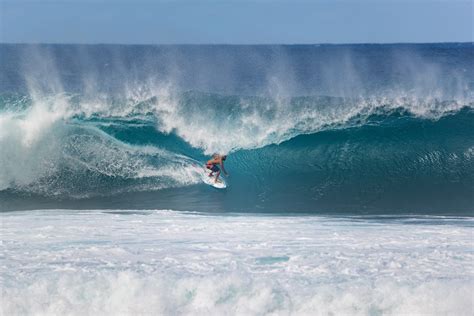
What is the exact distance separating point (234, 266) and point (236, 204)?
11.0 ft

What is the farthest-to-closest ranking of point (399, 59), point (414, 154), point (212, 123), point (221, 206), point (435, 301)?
point (399, 59) < point (212, 123) < point (414, 154) < point (221, 206) < point (435, 301)

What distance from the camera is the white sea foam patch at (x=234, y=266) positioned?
6355 mm

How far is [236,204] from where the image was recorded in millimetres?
10492

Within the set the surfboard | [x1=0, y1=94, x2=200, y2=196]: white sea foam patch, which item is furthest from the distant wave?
the surfboard

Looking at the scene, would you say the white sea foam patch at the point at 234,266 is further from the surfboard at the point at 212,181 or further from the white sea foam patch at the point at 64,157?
the white sea foam patch at the point at 64,157

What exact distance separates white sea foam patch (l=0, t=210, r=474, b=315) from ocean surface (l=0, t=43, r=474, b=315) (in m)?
0.02

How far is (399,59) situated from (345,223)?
5019 centimetres

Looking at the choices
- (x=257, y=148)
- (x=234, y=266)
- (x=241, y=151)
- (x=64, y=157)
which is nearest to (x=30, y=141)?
(x=64, y=157)

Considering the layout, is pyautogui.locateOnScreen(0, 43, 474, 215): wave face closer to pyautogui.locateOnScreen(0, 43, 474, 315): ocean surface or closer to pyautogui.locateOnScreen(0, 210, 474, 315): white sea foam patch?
pyautogui.locateOnScreen(0, 43, 474, 315): ocean surface

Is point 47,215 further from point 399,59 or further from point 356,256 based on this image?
point 399,59

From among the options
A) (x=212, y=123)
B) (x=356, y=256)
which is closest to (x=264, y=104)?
(x=212, y=123)

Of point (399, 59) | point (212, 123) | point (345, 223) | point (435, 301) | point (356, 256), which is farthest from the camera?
point (399, 59)

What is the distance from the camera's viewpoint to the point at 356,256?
24.7ft

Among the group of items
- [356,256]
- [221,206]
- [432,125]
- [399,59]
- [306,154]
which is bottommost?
[356,256]
